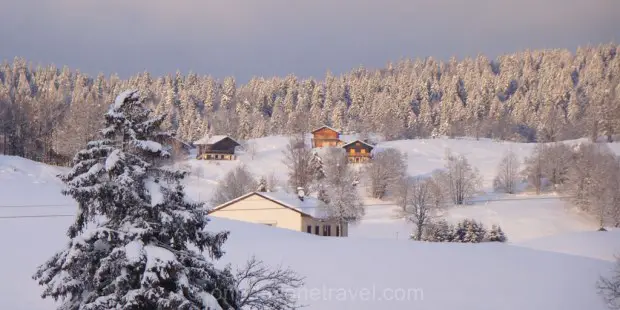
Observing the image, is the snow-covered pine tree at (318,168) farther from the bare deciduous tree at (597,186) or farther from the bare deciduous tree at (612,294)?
the bare deciduous tree at (612,294)

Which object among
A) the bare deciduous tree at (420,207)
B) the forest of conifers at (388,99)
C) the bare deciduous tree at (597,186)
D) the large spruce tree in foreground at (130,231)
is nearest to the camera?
the large spruce tree in foreground at (130,231)

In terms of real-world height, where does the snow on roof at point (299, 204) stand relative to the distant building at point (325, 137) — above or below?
below

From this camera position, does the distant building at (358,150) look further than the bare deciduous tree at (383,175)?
Yes

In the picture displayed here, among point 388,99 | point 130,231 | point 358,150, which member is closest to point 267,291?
point 130,231

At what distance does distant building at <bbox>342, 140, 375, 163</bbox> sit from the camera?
343 ft

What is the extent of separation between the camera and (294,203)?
2019 inches

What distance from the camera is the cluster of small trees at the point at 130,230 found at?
34.0ft

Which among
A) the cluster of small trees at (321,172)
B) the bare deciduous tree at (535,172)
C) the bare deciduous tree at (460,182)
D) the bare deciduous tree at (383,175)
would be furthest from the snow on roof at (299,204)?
the bare deciduous tree at (535,172)

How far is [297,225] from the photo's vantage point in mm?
48875

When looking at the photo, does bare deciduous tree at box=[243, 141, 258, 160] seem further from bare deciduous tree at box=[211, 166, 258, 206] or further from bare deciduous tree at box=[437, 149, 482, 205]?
bare deciduous tree at box=[437, 149, 482, 205]

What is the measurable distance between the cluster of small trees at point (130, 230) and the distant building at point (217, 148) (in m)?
93.4

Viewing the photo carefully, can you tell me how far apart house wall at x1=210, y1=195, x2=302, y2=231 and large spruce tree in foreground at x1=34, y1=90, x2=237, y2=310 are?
3744cm

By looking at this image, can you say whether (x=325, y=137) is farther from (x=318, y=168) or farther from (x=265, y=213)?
(x=265, y=213)

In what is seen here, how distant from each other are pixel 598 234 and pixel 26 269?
1538 inches
